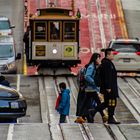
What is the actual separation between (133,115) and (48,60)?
9578 millimetres

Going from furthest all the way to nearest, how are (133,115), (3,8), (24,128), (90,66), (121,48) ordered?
(3,8) < (121,48) < (133,115) < (90,66) < (24,128)

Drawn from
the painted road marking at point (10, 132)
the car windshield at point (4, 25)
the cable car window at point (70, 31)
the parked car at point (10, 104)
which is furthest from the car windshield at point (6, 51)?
the painted road marking at point (10, 132)

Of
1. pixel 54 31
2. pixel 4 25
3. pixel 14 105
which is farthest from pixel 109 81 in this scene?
pixel 4 25

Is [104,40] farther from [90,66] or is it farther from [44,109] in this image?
[90,66]

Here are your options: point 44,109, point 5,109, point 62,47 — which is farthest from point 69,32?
point 5,109

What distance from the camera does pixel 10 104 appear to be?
17141 millimetres

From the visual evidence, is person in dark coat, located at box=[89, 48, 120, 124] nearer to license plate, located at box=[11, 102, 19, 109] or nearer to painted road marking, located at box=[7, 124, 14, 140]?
painted road marking, located at box=[7, 124, 14, 140]

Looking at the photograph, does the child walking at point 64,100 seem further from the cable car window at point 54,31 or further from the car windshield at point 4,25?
the car windshield at point 4,25

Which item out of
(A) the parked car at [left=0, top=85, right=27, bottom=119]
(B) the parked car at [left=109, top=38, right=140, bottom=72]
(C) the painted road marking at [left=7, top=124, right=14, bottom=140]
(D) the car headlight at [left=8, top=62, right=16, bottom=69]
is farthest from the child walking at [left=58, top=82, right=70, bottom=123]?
(D) the car headlight at [left=8, top=62, right=16, bottom=69]

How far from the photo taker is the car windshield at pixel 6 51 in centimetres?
3142

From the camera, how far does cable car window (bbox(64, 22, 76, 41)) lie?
100ft

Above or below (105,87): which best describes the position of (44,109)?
below

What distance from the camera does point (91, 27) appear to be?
1649 inches

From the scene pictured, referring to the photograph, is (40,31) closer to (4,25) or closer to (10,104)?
(4,25)
